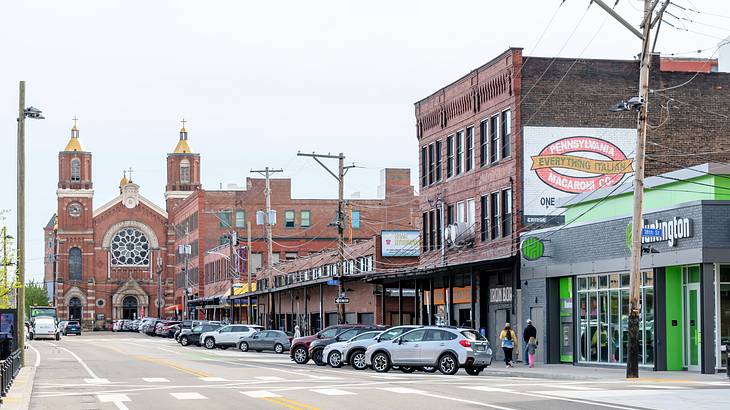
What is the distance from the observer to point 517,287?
42656 millimetres

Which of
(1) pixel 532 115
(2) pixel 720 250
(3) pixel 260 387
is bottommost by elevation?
(3) pixel 260 387

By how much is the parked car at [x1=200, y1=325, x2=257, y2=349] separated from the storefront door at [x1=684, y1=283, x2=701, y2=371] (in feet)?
105

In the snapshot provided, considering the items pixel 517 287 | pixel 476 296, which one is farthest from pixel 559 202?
pixel 476 296

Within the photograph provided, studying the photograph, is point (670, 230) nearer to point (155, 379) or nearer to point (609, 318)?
point (609, 318)

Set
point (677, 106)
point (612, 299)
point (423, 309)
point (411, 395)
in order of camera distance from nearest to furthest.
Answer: point (411, 395) → point (612, 299) → point (677, 106) → point (423, 309)

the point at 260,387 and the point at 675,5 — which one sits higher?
the point at 675,5

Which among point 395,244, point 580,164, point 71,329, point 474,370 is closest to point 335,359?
point 474,370

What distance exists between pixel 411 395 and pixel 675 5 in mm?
12653

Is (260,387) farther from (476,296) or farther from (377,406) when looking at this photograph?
(476,296)

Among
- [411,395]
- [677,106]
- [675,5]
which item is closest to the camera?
[411,395]

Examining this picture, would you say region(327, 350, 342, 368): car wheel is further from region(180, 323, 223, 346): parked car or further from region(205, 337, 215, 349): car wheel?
region(180, 323, 223, 346): parked car

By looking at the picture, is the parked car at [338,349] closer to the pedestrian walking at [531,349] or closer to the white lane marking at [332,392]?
the pedestrian walking at [531,349]

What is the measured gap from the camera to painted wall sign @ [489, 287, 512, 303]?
44031 millimetres

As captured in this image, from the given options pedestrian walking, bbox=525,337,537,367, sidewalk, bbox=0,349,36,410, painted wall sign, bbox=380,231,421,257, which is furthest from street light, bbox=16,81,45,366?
painted wall sign, bbox=380,231,421,257
